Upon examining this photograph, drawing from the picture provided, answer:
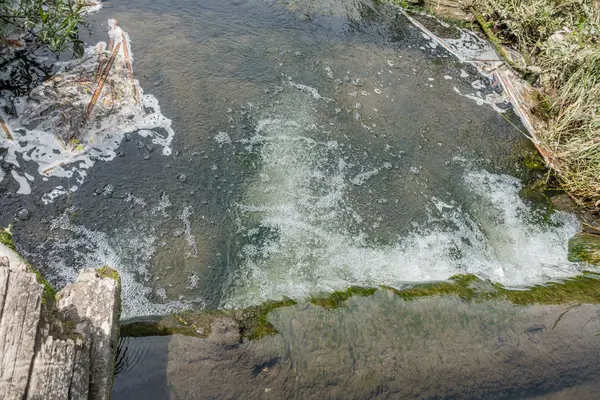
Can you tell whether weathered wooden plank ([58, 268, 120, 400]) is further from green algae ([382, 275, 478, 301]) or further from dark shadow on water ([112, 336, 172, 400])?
green algae ([382, 275, 478, 301])

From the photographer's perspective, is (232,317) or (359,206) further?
(359,206)

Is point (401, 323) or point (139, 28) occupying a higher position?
point (139, 28)

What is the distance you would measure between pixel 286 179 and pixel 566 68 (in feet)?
12.3

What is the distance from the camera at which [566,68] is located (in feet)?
17.1

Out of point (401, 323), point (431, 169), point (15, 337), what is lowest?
point (401, 323)

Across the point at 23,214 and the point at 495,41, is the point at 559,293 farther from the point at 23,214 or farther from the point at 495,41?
the point at 23,214

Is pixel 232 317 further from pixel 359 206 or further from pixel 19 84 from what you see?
pixel 19 84

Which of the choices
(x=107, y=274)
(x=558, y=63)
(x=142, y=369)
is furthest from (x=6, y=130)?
(x=558, y=63)

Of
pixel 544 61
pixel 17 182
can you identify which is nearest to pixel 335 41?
pixel 544 61

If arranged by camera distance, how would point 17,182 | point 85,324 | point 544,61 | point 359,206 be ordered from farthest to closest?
point 544,61 < point 359,206 < point 17,182 < point 85,324

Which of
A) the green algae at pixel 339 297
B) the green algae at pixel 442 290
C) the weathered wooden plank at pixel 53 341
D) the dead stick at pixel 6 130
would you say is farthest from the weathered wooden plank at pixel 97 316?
the dead stick at pixel 6 130

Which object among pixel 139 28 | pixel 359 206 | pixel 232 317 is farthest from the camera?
pixel 139 28

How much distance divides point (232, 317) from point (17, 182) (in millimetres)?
2154

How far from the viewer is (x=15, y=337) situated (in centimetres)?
185
